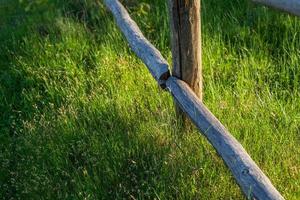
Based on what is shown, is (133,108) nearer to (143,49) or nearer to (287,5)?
(143,49)

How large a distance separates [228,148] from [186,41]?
3.22ft

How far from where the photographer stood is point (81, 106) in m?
4.56

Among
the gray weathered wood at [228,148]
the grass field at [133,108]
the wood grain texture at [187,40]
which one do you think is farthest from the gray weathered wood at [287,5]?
the grass field at [133,108]

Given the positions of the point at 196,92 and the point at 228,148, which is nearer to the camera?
the point at 228,148

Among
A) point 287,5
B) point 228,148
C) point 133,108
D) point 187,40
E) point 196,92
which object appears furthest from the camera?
point 133,108

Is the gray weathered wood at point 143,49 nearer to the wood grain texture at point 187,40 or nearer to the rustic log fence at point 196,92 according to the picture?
the rustic log fence at point 196,92

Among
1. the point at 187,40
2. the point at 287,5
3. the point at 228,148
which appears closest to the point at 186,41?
the point at 187,40

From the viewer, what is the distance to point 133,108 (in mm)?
4266

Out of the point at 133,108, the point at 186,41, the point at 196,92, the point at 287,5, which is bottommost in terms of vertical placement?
the point at 133,108

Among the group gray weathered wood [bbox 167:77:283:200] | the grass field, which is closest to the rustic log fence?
gray weathered wood [bbox 167:77:283:200]

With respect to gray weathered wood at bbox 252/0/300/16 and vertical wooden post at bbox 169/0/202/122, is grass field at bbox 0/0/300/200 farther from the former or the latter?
gray weathered wood at bbox 252/0/300/16

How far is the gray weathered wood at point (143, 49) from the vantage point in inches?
150

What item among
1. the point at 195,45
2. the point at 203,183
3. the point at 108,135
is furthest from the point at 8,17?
the point at 203,183

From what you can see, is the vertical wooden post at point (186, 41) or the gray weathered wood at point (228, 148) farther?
the vertical wooden post at point (186, 41)
